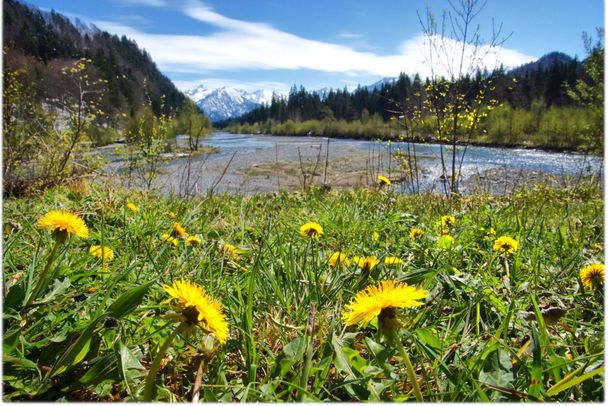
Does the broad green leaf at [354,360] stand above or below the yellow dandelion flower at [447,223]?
below

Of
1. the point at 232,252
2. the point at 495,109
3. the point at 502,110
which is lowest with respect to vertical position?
the point at 232,252

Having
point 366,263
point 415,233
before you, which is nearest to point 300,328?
point 366,263

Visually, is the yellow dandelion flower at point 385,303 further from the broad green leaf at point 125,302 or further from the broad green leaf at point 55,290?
the broad green leaf at point 55,290

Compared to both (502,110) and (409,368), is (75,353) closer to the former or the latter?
(409,368)

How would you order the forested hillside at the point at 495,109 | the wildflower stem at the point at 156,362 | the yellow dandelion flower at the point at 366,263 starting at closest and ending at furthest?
the wildflower stem at the point at 156,362
the yellow dandelion flower at the point at 366,263
the forested hillside at the point at 495,109

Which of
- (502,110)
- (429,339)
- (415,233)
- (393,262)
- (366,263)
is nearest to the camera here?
(429,339)

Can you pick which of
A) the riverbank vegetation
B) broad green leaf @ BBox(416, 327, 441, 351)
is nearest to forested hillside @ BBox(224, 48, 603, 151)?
the riverbank vegetation

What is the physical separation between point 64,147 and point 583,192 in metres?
7.49

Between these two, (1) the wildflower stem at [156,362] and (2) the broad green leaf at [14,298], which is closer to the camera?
(1) the wildflower stem at [156,362]

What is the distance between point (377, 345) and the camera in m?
0.84

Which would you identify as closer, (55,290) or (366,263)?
(55,290)

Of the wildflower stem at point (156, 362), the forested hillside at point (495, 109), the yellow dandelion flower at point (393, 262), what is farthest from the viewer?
the forested hillside at point (495, 109)

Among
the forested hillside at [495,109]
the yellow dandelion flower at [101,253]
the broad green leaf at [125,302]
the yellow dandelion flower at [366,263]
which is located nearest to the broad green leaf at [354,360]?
the yellow dandelion flower at [366,263]

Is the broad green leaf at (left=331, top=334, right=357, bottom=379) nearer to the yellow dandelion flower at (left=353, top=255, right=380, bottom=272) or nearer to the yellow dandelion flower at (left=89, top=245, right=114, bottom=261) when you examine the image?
the yellow dandelion flower at (left=353, top=255, right=380, bottom=272)
